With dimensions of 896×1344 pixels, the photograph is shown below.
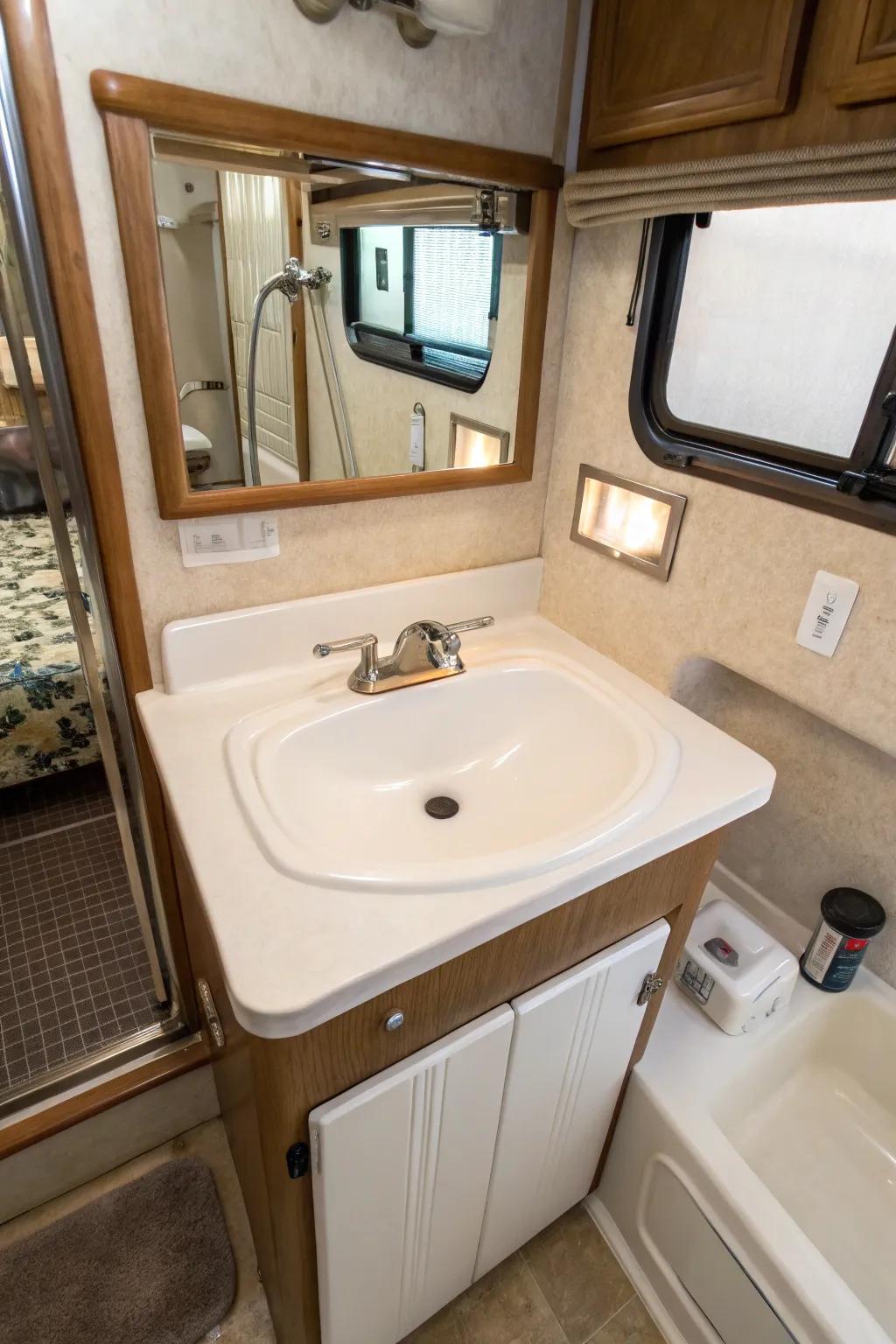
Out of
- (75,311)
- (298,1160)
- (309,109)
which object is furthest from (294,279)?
(298,1160)

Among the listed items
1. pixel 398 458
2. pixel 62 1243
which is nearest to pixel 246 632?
pixel 398 458

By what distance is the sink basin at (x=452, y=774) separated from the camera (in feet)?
2.65

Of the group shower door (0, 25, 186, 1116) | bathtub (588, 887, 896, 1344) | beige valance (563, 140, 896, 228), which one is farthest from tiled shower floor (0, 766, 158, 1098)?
beige valance (563, 140, 896, 228)

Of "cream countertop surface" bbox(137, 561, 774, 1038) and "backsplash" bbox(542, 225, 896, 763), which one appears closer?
"cream countertop surface" bbox(137, 561, 774, 1038)

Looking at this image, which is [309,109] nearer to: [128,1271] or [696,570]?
[696,570]

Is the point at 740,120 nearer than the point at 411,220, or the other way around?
the point at 740,120

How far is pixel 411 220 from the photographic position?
3.47 ft

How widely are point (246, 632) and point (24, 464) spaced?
4.76 feet

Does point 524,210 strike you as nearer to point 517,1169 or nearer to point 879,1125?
point 517,1169

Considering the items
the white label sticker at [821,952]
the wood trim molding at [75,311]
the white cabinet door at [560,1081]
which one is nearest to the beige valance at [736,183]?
the wood trim molding at [75,311]

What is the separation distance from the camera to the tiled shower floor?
1.41m

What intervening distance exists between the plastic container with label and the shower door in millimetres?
1193

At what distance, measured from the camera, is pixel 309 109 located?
2.94ft

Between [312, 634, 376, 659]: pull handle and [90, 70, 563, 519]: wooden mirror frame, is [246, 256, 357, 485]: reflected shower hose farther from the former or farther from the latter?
[312, 634, 376, 659]: pull handle
